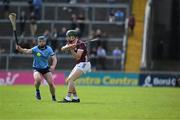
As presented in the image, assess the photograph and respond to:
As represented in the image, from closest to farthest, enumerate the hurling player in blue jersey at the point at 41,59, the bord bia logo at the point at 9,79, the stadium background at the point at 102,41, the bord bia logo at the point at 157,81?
the hurling player in blue jersey at the point at 41,59, the bord bia logo at the point at 157,81, the bord bia logo at the point at 9,79, the stadium background at the point at 102,41

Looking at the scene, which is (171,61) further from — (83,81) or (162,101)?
(162,101)

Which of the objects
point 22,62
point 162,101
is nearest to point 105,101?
point 162,101

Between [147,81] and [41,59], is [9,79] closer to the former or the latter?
[147,81]

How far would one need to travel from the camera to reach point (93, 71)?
44938 mm

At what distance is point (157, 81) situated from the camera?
44.2 meters

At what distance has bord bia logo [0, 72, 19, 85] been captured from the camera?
1736 inches

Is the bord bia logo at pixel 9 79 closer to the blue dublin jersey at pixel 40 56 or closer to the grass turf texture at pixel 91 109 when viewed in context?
the grass turf texture at pixel 91 109

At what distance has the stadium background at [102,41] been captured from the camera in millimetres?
44312

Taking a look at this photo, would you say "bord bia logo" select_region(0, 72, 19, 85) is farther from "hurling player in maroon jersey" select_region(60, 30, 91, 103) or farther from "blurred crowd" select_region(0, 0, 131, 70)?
"hurling player in maroon jersey" select_region(60, 30, 91, 103)

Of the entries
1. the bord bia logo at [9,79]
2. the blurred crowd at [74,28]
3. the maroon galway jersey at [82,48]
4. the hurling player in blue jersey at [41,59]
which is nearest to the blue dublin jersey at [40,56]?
the hurling player in blue jersey at [41,59]

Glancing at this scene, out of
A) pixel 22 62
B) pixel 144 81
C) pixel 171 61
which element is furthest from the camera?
pixel 171 61

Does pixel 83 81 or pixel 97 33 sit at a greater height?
pixel 97 33

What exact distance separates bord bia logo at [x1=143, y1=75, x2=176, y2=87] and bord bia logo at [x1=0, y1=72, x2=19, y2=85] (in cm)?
801

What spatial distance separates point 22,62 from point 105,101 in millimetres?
21099
